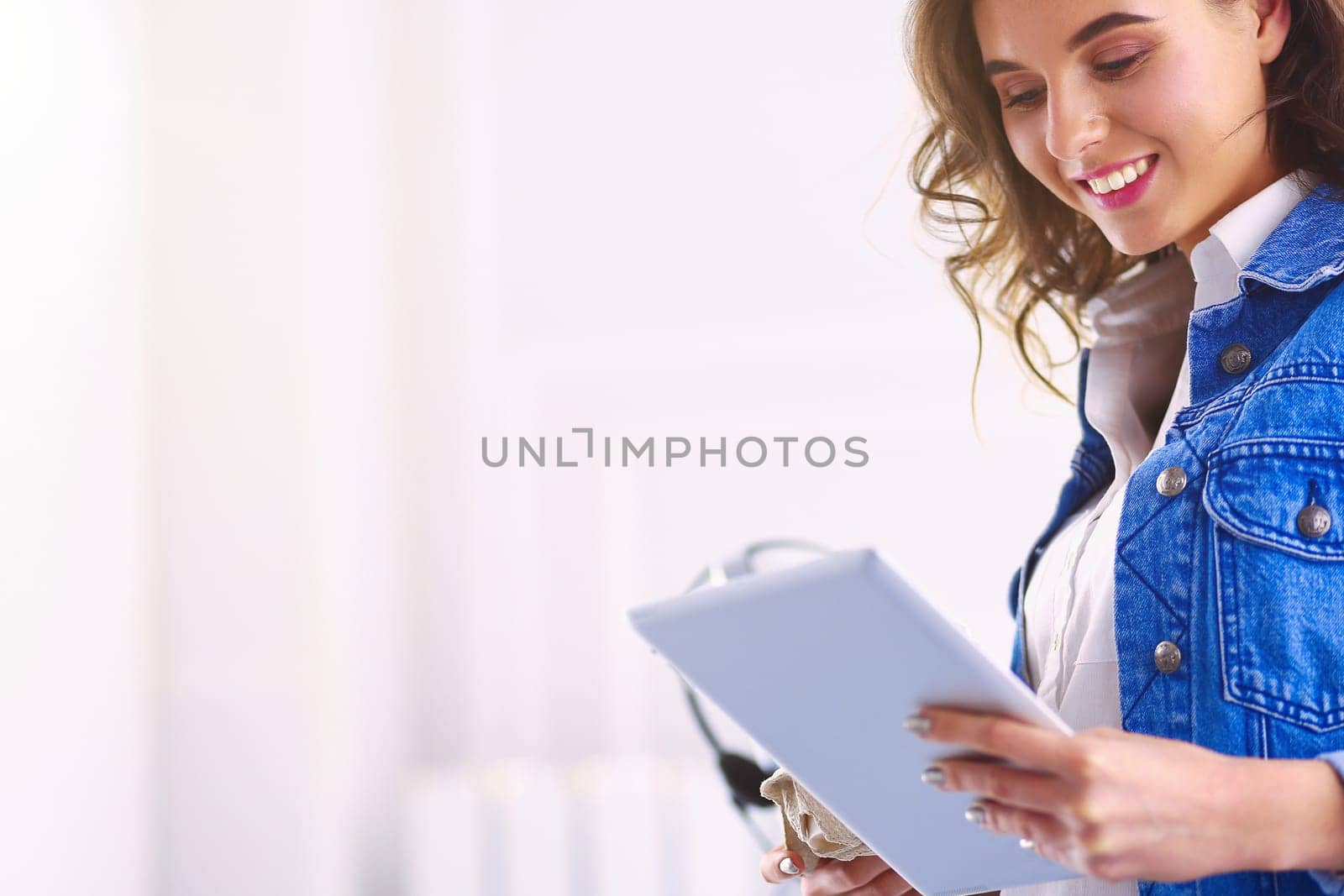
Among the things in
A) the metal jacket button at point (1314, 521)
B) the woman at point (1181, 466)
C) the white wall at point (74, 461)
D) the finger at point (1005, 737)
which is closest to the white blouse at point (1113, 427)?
the woman at point (1181, 466)

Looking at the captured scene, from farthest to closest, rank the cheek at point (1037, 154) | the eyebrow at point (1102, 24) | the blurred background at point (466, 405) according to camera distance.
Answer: the blurred background at point (466, 405) < the cheek at point (1037, 154) < the eyebrow at point (1102, 24)

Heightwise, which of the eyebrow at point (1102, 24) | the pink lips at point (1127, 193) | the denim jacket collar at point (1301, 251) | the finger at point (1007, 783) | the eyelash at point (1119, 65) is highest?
the eyebrow at point (1102, 24)

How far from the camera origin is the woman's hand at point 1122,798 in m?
0.54

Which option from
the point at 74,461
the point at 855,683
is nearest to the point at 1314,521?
the point at 855,683

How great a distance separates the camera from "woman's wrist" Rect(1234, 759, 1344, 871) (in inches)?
22.4

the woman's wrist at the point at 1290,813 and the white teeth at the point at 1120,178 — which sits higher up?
the white teeth at the point at 1120,178

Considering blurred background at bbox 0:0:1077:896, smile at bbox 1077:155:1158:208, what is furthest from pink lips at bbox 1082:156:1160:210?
blurred background at bbox 0:0:1077:896

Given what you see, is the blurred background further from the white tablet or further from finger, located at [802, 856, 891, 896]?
the white tablet

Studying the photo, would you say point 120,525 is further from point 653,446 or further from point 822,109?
point 822,109

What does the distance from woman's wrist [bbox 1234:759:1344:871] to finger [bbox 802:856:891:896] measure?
0.33 meters

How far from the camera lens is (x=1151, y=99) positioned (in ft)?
2.60

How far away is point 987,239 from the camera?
1.14 metres

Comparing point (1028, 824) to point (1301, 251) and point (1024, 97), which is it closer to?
point (1301, 251)

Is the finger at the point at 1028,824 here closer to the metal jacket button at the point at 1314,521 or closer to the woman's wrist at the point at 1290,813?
the woman's wrist at the point at 1290,813
